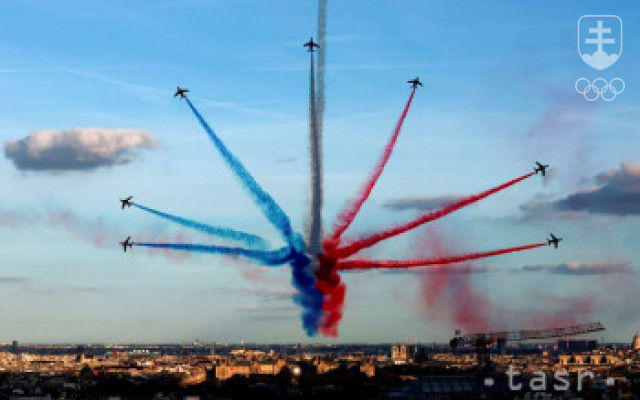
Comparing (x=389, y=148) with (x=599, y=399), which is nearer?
(x=389, y=148)

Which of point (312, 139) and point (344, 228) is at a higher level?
point (312, 139)

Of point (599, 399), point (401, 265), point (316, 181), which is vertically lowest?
point (599, 399)

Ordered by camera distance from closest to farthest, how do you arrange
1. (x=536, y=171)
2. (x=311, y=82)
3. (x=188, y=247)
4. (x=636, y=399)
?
1. (x=311, y=82)
2. (x=188, y=247)
3. (x=536, y=171)
4. (x=636, y=399)

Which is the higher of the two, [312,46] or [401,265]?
[312,46]

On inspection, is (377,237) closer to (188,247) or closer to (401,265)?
(401,265)

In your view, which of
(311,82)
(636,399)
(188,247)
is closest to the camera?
(311,82)

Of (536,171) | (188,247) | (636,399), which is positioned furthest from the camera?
(636,399)

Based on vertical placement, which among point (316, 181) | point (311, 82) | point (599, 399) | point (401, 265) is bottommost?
point (599, 399)

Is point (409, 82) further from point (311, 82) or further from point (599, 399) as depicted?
point (599, 399)

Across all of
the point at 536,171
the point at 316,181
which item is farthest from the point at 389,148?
the point at 536,171


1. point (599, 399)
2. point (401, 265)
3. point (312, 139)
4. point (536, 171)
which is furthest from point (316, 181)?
point (599, 399)
